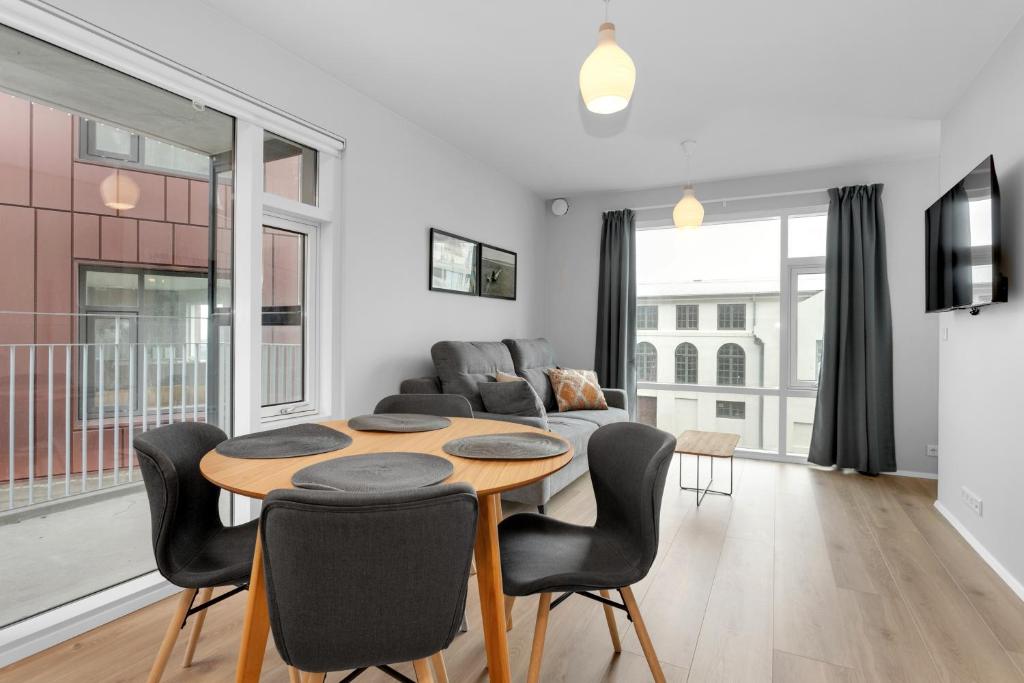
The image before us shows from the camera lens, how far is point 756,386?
16.5 ft

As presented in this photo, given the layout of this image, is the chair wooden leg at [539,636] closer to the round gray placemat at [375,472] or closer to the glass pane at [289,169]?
the round gray placemat at [375,472]

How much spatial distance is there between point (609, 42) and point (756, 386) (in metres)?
4.11

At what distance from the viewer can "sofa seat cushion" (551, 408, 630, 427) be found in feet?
13.4

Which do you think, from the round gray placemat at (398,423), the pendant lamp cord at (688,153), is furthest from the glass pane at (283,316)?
the pendant lamp cord at (688,153)

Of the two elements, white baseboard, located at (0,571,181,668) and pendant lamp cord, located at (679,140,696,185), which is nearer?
white baseboard, located at (0,571,181,668)

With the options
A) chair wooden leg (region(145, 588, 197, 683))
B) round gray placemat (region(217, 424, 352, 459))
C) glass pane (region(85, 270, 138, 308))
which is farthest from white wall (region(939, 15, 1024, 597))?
glass pane (region(85, 270, 138, 308))

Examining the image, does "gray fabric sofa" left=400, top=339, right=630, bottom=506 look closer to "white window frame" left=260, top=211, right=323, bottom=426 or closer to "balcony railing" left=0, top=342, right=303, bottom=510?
"white window frame" left=260, top=211, right=323, bottom=426

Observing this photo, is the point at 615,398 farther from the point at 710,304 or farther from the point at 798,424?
the point at 798,424

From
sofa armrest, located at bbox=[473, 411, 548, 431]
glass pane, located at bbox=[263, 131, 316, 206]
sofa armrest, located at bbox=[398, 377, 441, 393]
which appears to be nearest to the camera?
glass pane, located at bbox=[263, 131, 316, 206]

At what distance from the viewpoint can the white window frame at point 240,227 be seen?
191 centimetres

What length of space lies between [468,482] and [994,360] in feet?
9.64

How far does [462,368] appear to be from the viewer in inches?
145

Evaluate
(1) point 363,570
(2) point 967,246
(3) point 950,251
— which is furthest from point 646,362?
(1) point 363,570

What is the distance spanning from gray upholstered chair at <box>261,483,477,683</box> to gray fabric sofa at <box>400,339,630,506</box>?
6.39 ft
